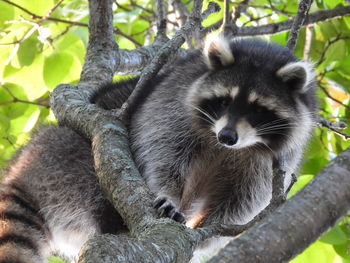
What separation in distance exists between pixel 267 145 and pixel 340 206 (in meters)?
1.84

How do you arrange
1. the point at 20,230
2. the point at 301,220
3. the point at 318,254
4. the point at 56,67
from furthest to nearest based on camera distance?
the point at 56,67, the point at 318,254, the point at 20,230, the point at 301,220

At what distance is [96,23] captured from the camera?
11.8 feet

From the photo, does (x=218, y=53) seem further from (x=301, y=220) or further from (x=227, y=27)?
(x=301, y=220)

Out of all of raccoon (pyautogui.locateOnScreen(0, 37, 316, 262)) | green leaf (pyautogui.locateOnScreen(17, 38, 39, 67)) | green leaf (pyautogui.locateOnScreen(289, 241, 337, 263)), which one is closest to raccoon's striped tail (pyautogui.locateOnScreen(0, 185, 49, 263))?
raccoon (pyautogui.locateOnScreen(0, 37, 316, 262))

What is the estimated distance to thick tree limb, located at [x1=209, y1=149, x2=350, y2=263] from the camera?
1293 millimetres

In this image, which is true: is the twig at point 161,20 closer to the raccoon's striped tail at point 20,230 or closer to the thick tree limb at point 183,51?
the thick tree limb at point 183,51

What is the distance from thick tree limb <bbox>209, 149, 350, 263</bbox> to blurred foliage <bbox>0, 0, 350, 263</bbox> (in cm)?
206

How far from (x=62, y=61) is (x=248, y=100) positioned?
160 cm

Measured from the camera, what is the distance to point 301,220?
1373 millimetres

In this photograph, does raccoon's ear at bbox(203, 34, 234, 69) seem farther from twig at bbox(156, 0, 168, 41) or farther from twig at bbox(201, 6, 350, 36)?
twig at bbox(201, 6, 350, 36)

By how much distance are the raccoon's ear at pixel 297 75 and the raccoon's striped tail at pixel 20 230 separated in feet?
5.23

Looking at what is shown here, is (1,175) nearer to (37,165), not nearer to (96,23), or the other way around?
(37,165)

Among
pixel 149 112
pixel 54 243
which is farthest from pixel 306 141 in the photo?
pixel 54 243

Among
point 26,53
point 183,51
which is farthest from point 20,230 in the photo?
point 183,51
